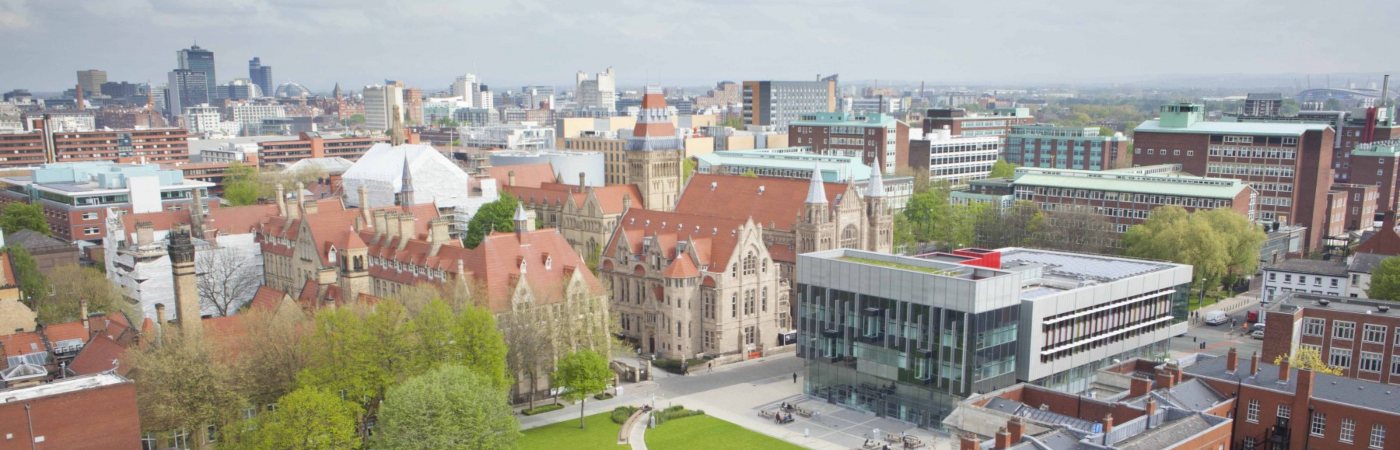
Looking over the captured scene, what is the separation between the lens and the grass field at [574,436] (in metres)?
65.8

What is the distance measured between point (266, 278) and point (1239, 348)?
322 ft

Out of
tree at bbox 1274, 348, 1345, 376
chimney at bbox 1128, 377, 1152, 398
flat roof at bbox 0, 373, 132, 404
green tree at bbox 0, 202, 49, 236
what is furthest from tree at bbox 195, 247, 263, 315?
tree at bbox 1274, 348, 1345, 376

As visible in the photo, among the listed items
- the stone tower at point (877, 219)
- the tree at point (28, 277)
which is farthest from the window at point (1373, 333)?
the tree at point (28, 277)

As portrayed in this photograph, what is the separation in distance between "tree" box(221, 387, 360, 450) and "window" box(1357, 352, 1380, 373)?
234 feet

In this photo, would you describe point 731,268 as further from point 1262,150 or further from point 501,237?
point 1262,150

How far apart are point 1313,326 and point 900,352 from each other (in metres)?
32.2

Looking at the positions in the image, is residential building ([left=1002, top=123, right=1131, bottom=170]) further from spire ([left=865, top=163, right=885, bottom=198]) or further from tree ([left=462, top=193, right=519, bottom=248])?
tree ([left=462, top=193, right=519, bottom=248])

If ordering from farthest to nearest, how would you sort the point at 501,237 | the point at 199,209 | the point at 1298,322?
the point at 199,209 → the point at 501,237 → the point at 1298,322

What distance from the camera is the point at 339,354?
57469 mm

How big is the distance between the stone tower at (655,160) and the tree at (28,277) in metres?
62.6

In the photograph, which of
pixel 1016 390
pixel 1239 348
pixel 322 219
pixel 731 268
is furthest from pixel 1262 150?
pixel 322 219

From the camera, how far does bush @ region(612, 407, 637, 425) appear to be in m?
71.2

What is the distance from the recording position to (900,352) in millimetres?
71250

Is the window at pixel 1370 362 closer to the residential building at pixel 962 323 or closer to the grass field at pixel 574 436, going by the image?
the residential building at pixel 962 323
